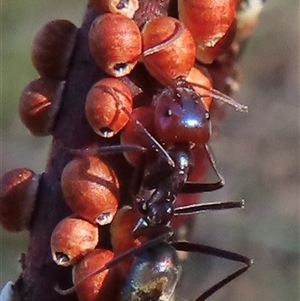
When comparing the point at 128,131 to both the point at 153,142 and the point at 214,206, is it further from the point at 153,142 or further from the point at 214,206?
the point at 214,206

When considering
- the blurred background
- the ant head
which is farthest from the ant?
the blurred background

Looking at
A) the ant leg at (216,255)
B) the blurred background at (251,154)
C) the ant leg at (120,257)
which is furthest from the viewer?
the blurred background at (251,154)

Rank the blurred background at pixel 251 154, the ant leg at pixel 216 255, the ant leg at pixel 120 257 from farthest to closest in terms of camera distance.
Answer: the blurred background at pixel 251 154 → the ant leg at pixel 216 255 → the ant leg at pixel 120 257

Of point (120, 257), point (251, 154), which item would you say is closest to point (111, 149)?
point (120, 257)

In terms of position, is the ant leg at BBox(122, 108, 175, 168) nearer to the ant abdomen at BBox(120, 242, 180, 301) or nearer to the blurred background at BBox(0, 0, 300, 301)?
the ant abdomen at BBox(120, 242, 180, 301)

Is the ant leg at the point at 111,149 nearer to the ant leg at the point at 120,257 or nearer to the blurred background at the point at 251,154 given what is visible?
the ant leg at the point at 120,257

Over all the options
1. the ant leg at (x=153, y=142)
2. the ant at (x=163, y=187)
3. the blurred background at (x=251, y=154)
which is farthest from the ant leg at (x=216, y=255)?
the blurred background at (x=251, y=154)
